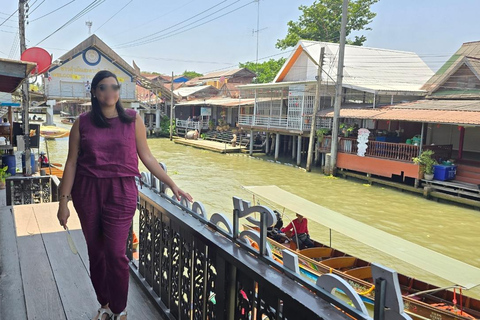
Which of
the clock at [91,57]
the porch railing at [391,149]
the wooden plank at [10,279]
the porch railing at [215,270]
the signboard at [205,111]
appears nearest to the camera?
the porch railing at [215,270]

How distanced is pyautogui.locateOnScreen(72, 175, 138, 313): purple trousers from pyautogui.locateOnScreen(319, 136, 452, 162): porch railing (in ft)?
44.6

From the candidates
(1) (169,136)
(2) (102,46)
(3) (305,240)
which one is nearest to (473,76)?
(3) (305,240)

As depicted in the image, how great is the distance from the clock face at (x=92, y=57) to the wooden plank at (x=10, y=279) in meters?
24.4

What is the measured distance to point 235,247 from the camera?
1.66 m

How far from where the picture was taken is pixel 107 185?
67.9 inches

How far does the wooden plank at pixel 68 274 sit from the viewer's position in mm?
2172

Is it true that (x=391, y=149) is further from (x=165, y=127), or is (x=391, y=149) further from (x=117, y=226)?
(x=165, y=127)

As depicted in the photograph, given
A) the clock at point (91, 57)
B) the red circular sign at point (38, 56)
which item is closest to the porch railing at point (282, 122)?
the clock at point (91, 57)

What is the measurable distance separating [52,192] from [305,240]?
413 centimetres

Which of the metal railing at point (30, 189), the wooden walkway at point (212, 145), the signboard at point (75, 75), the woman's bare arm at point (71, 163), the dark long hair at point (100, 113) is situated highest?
the signboard at point (75, 75)

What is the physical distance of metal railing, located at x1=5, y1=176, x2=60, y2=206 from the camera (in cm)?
583

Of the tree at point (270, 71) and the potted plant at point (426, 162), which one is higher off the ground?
the tree at point (270, 71)

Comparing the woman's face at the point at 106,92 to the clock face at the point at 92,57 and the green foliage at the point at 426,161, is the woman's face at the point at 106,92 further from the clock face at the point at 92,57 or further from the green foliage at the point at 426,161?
the clock face at the point at 92,57

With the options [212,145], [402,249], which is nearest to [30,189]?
[402,249]
